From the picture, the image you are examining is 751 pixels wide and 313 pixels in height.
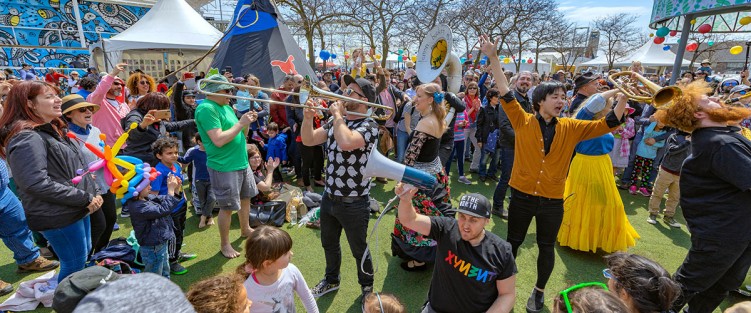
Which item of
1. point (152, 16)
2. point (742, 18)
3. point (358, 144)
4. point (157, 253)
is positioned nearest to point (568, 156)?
point (358, 144)

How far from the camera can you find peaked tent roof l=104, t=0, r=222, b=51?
11219 millimetres

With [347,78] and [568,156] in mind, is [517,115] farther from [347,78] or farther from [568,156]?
[347,78]

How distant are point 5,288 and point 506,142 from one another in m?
5.99

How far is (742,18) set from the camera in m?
10.7

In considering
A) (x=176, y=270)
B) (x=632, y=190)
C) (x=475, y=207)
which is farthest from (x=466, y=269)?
(x=632, y=190)

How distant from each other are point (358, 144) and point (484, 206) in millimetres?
1070

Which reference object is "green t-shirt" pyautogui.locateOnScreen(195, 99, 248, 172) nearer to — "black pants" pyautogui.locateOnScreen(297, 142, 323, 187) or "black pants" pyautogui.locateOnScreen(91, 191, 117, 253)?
"black pants" pyautogui.locateOnScreen(91, 191, 117, 253)

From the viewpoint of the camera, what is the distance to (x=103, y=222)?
330 centimetres

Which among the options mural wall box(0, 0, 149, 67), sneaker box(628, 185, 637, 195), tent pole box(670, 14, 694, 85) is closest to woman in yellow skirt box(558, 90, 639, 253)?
sneaker box(628, 185, 637, 195)

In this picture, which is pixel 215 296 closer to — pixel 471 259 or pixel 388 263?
pixel 471 259

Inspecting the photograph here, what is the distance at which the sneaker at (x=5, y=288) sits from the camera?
3209 millimetres

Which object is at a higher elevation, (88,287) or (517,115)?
(517,115)

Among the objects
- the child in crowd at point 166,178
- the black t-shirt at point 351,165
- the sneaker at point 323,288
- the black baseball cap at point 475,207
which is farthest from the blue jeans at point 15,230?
the black baseball cap at point 475,207

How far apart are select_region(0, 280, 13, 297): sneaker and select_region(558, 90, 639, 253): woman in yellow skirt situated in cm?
577
